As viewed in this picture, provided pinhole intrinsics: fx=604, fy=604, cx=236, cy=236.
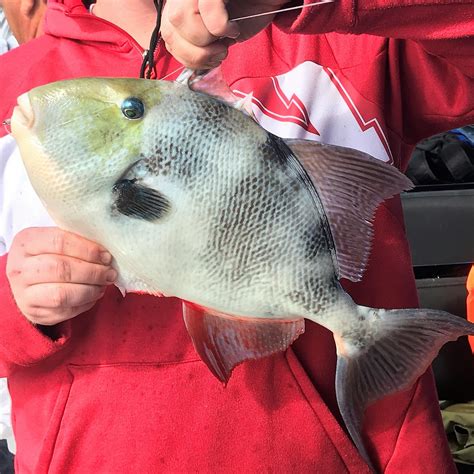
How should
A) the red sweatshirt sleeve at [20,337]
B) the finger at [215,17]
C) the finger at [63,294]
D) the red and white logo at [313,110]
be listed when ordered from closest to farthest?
the finger at [215,17] < the finger at [63,294] < the red sweatshirt sleeve at [20,337] < the red and white logo at [313,110]

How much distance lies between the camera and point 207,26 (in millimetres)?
729

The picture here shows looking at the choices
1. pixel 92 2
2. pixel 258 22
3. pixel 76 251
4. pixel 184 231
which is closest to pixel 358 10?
pixel 258 22

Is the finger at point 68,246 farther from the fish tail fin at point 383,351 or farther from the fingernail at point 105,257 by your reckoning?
the fish tail fin at point 383,351

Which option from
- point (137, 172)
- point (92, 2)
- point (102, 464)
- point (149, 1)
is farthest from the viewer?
point (92, 2)

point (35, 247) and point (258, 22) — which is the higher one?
point (258, 22)

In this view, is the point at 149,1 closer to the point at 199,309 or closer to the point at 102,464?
the point at 199,309

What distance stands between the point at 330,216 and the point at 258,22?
0.27 m

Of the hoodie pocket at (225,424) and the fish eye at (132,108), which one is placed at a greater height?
the fish eye at (132,108)

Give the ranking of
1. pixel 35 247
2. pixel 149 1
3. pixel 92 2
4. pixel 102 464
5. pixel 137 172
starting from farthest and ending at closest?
pixel 92 2 → pixel 149 1 → pixel 102 464 → pixel 35 247 → pixel 137 172

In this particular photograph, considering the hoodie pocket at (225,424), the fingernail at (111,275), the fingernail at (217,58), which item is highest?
the fingernail at (217,58)

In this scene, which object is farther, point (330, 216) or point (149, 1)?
point (149, 1)

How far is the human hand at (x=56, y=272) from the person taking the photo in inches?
31.0

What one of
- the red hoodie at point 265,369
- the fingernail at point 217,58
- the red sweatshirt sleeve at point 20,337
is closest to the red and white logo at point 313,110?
the red hoodie at point 265,369

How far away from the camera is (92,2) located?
4.48ft
